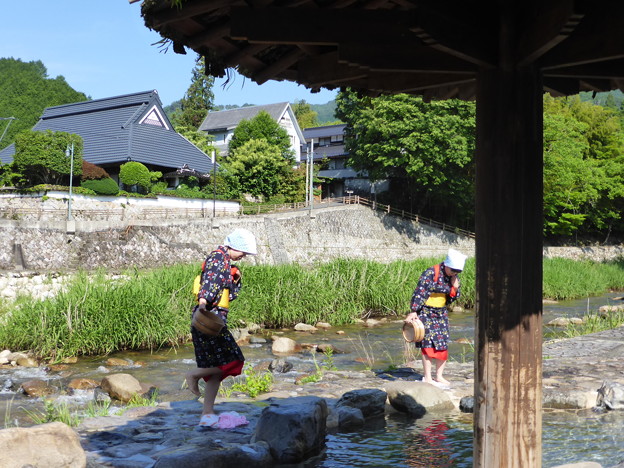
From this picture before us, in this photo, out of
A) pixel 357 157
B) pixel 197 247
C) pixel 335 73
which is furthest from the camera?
pixel 357 157

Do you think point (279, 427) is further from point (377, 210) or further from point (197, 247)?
point (377, 210)

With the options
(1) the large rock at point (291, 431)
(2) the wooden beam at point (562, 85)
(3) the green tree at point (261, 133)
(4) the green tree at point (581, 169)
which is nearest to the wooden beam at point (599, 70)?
(2) the wooden beam at point (562, 85)

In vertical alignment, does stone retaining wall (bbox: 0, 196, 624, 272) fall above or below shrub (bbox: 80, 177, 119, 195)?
below

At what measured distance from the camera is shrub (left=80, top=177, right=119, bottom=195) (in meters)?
32.8

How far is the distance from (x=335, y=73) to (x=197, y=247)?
25.7 metres

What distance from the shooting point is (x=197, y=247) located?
2916cm

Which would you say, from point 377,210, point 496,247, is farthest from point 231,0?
point 377,210

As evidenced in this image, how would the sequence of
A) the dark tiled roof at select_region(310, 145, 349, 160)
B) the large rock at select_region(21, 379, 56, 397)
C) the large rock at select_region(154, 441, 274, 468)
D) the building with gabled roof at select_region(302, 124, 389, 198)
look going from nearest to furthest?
the large rock at select_region(154, 441, 274, 468) < the large rock at select_region(21, 379, 56, 397) < the building with gabled roof at select_region(302, 124, 389, 198) < the dark tiled roof at select_region(310, 145, 349, 160)

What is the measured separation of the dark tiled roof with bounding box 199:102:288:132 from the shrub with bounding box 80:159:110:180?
24363 millimetres

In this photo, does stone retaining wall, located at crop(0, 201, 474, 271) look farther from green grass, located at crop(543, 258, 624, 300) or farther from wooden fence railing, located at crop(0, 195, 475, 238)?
green grass, located at crop(543, 258, 624, 300)

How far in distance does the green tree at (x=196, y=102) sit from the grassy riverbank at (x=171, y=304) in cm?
4775

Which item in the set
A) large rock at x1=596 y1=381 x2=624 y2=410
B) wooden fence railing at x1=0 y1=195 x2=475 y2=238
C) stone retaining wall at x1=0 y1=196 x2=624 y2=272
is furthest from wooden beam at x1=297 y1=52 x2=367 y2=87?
wooden fence railing at x1=0 y1=195 x2=475 y2=238

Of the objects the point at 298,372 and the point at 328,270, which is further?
the point at 328,270

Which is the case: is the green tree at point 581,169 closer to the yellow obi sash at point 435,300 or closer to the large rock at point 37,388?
the yellow obi sash at point 435,300
